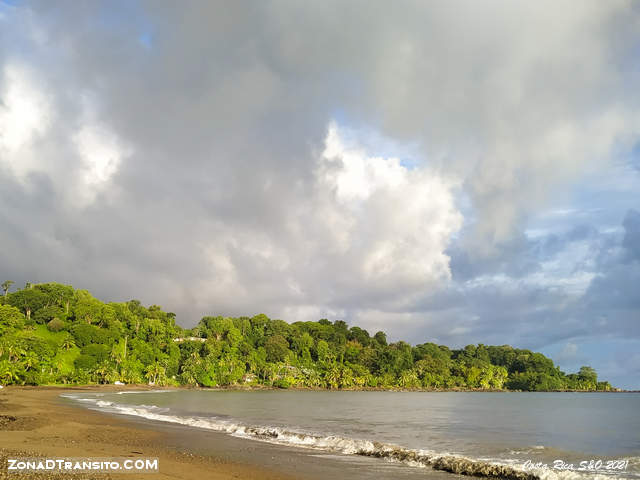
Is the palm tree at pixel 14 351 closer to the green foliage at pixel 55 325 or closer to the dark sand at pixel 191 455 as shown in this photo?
the green foliage at pixel 55 325

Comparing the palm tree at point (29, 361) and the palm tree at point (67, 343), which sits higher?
the palm tree at point (67, 343)

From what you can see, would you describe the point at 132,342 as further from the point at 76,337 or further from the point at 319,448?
the point at 319,448

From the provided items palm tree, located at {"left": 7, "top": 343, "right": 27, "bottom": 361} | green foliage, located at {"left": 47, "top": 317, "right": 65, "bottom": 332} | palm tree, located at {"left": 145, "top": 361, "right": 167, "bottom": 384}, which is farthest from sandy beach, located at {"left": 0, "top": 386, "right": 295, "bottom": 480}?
green foliage, located at {"left": 47, "top": 317, "right": 65, "bottom": 332}

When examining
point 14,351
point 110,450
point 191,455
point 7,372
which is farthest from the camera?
point 14,351

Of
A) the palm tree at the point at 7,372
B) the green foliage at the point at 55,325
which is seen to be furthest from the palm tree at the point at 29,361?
the green foliage at the point at 55,325

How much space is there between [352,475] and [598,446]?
26.2 m

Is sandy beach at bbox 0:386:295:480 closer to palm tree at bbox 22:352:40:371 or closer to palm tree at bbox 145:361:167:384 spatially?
palm tree at bbox 22:352:40:371

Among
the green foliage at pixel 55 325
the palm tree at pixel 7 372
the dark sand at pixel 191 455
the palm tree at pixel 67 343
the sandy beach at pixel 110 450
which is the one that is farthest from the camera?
the green foliage at pixel 55 325

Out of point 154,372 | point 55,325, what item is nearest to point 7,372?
point 154,372

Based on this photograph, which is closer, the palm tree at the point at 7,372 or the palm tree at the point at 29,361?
the palm tree at the point at 7,372

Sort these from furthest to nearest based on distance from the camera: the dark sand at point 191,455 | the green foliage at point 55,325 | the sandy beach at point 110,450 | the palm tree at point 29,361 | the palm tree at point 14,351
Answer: the green foliage at point 55,325, the palm tree at point 29,361, the palm tree at point 14,351, the dark sand at point 191,455, the sandy beach at point 110,450

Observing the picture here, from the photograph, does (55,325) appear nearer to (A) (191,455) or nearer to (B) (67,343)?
(B) (67,343)

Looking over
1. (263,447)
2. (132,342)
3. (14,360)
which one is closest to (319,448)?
(263,447)

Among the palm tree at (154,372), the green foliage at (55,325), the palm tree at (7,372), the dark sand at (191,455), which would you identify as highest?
the green foliage at (55,325)
